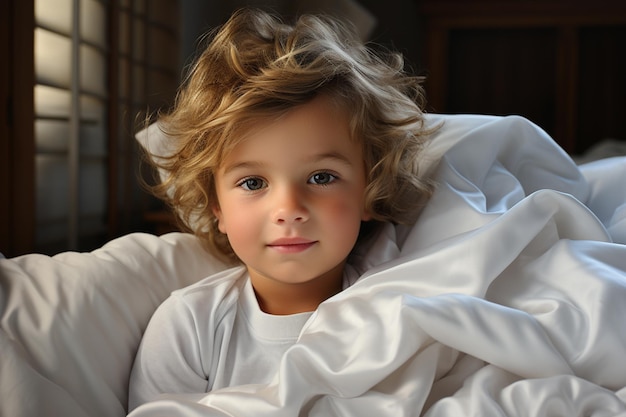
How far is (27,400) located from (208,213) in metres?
0.39

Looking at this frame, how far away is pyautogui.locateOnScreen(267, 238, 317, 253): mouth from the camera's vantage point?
89cm

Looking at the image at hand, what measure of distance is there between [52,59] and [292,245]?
5.23 feet

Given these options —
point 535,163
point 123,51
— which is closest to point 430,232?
point 535,163

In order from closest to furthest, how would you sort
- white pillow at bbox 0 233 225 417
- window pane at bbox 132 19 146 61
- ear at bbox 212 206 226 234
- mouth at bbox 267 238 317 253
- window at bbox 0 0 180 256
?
white pillow at bbox 0 233 225 417 < mouth at bbox 267 238 317 253 < ear at bbox 212 206 226 234 < window at bbox 0 0 180 256 < window pane at bbox 132 19 146 61

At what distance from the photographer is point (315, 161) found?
90cm

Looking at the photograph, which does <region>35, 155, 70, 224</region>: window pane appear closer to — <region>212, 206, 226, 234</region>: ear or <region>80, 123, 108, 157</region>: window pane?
<region>80, 123, 108, 157</region>: window pane

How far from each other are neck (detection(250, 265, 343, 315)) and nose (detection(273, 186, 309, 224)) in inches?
5.3

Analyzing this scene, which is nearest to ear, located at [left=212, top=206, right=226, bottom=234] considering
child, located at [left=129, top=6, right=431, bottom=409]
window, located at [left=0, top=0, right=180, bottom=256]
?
child, located at [left=129, top=6, right=431, bottom=409]

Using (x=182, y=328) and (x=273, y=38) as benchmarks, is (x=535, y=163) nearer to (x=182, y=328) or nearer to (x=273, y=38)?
(x=273, y=38)

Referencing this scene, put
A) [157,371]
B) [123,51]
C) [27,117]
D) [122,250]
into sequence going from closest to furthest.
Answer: [157,371] < [122,250] < [27,117] < [123,51]

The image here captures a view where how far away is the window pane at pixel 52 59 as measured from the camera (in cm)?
215

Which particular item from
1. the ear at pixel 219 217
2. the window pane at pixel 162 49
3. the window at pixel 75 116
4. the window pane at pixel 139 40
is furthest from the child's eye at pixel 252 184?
the window pane at pixel 162 49

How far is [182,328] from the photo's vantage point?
928mm

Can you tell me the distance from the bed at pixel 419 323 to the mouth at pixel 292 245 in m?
0.08
